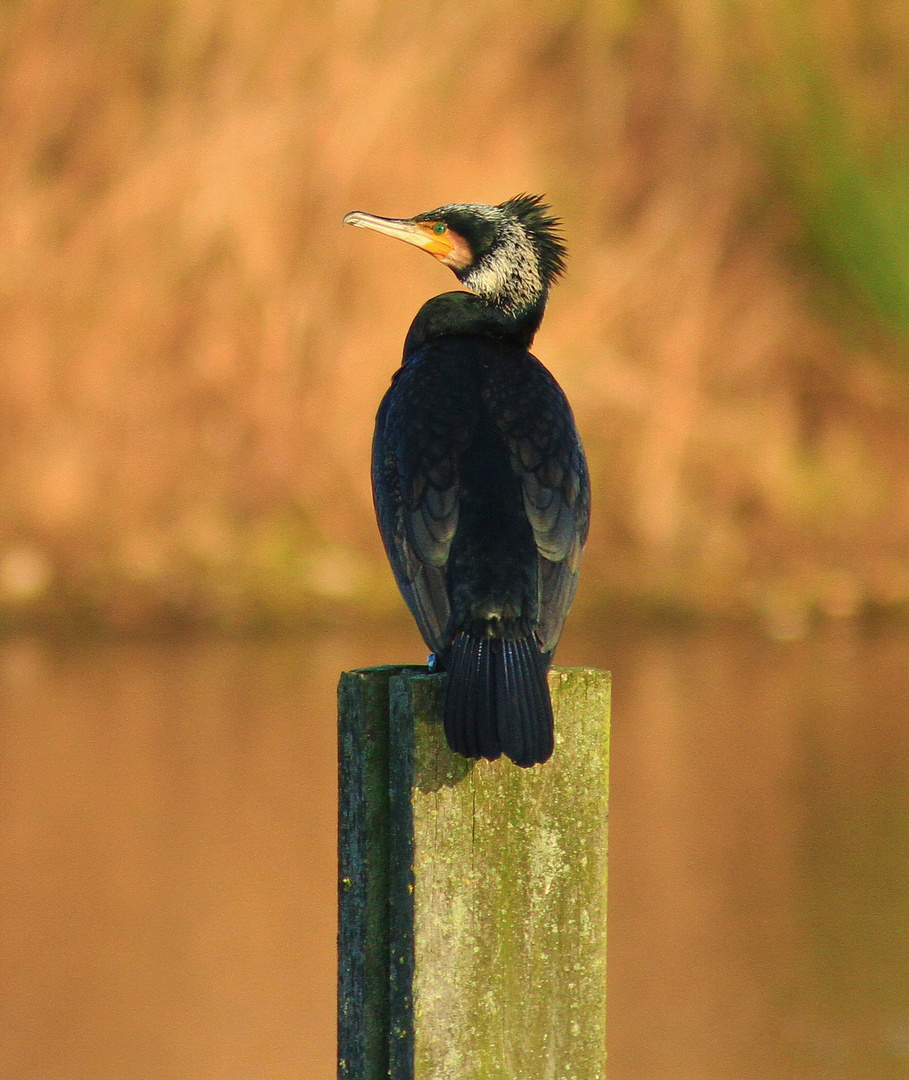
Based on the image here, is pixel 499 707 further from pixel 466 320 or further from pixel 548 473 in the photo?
pixel 466 320


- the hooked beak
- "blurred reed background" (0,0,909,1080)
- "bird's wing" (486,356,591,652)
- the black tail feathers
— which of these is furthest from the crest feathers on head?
"blurred reed background" (0,0,909,1080)

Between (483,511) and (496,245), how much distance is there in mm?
739

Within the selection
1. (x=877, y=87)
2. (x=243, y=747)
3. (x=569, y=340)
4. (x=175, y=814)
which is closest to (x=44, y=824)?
(x=175, y=814)

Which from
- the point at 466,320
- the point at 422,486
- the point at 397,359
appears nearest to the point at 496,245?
the point at 466,320

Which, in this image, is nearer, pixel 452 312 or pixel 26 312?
pixel 452 312

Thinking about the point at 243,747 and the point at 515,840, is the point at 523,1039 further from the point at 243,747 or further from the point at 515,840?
the point at 243,747

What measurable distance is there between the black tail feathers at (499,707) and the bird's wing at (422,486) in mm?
138

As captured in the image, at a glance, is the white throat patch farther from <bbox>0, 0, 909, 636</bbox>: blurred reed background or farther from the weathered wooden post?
<bbox>0, 0, 909, 636</bbox>: blurred reed background

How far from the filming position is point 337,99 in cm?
695

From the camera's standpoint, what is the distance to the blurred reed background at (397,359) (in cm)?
636

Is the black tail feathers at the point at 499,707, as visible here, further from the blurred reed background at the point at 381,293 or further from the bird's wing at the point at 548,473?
the blurred reed background at the point at 381,293

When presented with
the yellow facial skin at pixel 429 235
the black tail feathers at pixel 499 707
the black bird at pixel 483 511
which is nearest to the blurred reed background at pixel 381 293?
the yellow facial skin at pixel 429 235

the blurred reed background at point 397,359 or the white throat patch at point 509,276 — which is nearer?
the white throat patch at point 509,276

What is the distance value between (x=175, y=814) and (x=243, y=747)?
0.59 m
